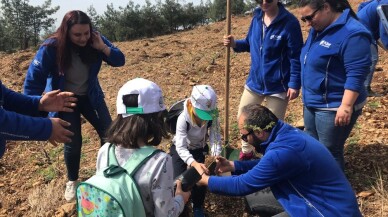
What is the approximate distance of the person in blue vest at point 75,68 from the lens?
117 inches

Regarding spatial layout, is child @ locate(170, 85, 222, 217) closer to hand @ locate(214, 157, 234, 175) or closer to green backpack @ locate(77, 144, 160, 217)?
hand @ locate(214, 157, 234, 175)

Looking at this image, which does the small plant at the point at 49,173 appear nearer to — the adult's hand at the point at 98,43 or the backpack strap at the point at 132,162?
the adult's hand at the point at 98,43

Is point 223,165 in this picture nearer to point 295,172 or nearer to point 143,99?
point 295,172

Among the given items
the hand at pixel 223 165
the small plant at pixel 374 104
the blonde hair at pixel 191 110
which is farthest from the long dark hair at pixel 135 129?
the small plant at pixel 374 104

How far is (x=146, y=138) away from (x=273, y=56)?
180 centimetres

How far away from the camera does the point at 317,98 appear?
2.86 m

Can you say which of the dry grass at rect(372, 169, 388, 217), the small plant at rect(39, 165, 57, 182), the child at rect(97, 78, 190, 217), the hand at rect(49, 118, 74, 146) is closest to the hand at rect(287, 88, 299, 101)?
the dry grass at rect(372, 169, 388, 217)

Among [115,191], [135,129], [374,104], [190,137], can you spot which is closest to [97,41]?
[190,137]

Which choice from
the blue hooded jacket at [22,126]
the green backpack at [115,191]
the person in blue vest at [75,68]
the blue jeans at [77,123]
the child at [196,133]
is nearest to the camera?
the green backpack at [115,191]

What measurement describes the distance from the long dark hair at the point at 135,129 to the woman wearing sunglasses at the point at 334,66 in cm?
139

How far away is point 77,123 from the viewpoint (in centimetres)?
327

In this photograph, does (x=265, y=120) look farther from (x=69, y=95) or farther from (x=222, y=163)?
(x=69, y=95)

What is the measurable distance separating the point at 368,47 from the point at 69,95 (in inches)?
78.4

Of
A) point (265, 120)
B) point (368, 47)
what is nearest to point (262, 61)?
point (368, 47)
